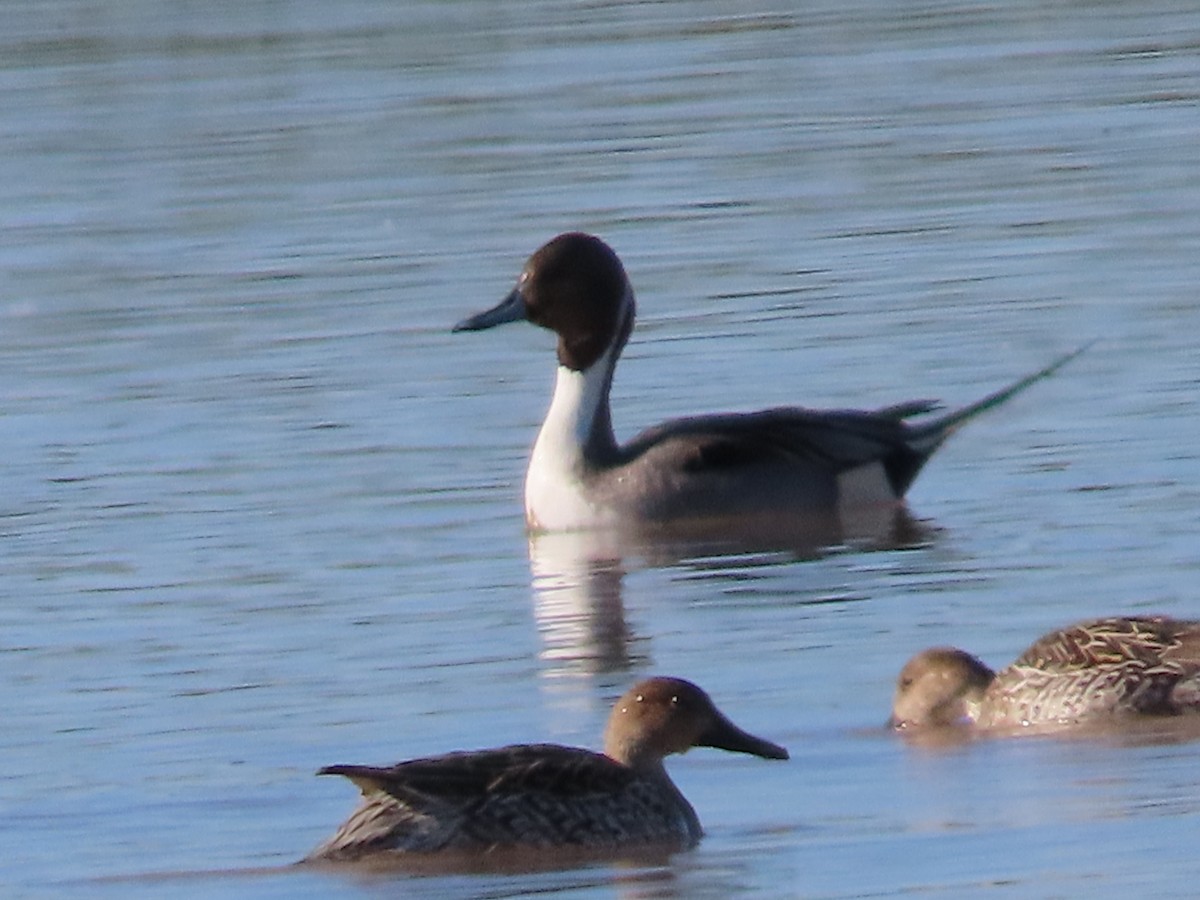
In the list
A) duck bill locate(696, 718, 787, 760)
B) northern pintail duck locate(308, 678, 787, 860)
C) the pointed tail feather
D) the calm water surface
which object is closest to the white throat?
the calm water surface

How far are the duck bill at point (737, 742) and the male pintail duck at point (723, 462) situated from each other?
462cm

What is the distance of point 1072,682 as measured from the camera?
1053cm

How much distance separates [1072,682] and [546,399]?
245 inches

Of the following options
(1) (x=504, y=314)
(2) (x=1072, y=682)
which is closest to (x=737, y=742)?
(2) (x=1072, y=682)

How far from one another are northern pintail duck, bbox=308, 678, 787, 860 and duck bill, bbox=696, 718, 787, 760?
0.20 m

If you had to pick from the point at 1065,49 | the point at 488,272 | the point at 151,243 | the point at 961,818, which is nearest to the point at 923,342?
the point at 488,272

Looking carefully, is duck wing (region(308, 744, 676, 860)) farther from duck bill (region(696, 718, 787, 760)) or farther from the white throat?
the white throat

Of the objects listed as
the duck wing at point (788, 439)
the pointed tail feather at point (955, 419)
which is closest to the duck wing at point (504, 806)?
the duck wing at point (788, 439)

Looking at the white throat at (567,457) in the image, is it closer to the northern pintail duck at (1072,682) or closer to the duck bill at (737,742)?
the northern pintail duck at (1072,682)

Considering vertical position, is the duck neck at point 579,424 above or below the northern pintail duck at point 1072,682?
above

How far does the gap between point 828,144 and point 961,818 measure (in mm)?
13798

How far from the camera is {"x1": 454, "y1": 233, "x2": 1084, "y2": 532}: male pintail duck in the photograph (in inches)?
574

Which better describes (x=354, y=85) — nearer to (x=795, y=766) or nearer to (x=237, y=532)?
(x=237, y=532)

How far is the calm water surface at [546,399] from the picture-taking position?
986 centimetres
